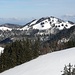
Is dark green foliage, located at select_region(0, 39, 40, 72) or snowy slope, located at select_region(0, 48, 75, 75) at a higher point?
snowy slope, located at select_region(0, 48, 75, 75)

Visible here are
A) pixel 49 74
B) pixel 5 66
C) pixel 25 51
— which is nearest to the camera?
pixel 49 74

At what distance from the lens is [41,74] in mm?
45375

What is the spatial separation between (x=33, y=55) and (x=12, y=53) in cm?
865

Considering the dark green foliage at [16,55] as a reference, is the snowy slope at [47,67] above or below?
above

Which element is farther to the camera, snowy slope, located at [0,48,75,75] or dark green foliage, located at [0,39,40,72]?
dark green foliage, located at [0,39,40,72]

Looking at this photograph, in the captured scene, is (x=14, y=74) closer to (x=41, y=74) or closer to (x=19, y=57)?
(x=41, y=74)

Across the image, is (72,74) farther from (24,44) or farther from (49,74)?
(24,44)

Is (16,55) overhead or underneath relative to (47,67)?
underneath

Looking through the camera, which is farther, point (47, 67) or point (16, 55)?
point (16, 55)

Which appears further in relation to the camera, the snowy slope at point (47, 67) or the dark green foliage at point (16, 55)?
the dark green foliage at point (16, 55)

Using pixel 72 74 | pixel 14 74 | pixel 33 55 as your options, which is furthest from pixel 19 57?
pixel 72 74

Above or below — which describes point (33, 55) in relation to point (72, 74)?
below

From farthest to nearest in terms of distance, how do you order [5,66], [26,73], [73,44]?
[73,44]
[5,66]
[26,73]

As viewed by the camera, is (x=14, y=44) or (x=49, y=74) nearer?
(x=49, y=74)
